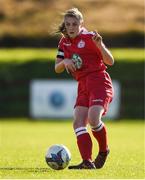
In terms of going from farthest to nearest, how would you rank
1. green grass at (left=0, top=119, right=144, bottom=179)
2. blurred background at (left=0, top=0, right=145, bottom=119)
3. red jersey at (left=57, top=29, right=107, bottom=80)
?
blurred background at (left=0, top=0, right=145, bottom=119)
red jersey at (left=57, top=29, right=107, bottom=80)
green grass at (left=0, top=119, right=144, bottom=179)

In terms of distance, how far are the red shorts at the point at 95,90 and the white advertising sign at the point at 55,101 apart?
691 inches

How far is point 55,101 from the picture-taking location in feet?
96.8

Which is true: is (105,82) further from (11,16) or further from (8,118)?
(11,16)

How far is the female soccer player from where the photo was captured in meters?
11.4

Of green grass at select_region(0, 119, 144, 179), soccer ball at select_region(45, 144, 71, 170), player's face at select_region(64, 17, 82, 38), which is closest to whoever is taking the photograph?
green grass at select_region(0, 119, 144, 179)

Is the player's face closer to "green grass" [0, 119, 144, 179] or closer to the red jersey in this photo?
the red jersey

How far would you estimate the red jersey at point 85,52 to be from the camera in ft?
38.2

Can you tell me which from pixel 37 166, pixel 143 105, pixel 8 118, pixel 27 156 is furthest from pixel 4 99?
pixel 37 166

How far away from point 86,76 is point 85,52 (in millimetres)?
333

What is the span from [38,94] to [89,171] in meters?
18.6

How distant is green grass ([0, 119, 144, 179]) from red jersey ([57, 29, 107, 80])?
1.38m

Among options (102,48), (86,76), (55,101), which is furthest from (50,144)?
(55,101)

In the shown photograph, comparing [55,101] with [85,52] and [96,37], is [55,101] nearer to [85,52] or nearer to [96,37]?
[85,52]

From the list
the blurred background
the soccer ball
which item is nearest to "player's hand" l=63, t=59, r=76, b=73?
the soccer ball
